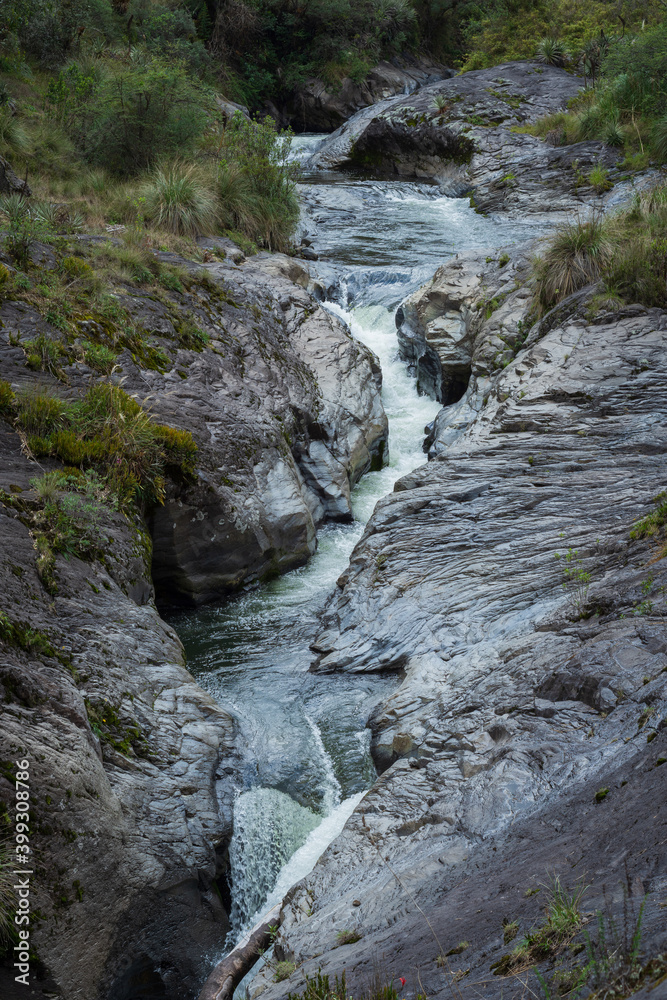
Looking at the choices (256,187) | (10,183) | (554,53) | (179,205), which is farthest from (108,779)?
(554,53)

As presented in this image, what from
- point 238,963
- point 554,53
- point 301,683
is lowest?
point 238,963

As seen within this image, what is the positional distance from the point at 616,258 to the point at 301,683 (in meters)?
6.10

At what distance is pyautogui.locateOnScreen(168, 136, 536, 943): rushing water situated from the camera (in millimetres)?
4992

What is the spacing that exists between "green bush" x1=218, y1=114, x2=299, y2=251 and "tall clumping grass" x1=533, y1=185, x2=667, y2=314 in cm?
554

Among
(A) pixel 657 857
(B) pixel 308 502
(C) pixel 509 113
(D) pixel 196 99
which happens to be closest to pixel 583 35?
(C) pixel 509 113

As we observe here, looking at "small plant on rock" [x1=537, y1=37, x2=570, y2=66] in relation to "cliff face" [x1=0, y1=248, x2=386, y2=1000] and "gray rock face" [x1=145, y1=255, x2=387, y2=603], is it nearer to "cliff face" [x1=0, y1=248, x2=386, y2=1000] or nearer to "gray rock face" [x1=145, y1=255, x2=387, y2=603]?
"gray rock face" [x1=145, y1=255, x2=387, y2=603]

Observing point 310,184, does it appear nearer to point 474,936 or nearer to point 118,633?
point 118,633

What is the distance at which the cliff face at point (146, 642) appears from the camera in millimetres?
3883

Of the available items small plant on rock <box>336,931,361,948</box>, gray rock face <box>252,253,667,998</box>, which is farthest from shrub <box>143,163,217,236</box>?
small plant on rock <box>336,931,361,948</box>

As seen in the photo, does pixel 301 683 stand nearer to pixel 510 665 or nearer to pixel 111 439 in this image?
pixel 510 665

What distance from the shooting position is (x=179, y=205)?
36.4 ft

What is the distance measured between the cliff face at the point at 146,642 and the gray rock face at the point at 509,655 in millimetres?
944

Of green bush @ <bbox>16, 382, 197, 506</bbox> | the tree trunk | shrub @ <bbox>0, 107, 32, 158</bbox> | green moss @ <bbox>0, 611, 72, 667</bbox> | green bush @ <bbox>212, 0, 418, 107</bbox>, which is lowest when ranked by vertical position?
the tree trunk

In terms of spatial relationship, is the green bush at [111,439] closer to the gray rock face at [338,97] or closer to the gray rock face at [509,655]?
the gray rock face at [509,655]
